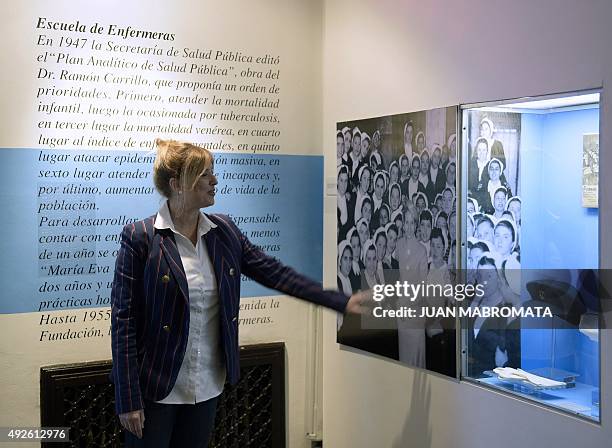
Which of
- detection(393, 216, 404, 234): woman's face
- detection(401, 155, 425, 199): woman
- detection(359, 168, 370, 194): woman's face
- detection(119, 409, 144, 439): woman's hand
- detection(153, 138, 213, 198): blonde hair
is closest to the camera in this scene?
detection(119, 409, 144, 439): woman's hand

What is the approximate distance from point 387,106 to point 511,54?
86cm

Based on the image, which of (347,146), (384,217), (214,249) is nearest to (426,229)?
(384,217)

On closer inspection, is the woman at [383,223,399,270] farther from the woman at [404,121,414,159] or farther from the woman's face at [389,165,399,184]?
the woman at [404,121,414,159]

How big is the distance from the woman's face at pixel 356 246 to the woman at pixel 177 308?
40.9 inches

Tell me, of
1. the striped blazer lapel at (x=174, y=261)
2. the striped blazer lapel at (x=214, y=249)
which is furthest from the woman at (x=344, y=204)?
the striped blazer lapel at (x=174, y=261)

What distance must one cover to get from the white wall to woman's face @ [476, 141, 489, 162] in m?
0.19

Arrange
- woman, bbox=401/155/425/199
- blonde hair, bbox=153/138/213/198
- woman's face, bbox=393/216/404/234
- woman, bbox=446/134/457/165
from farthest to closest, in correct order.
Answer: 1. woman's face, bbox=393/216/404/234
2. woman, bbox=401/155/425/199
3. woman, bbox=446/134/457/165
4. blonde hair, bbox=153/138/213/198

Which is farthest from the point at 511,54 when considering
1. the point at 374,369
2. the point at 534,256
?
the point at 374,369

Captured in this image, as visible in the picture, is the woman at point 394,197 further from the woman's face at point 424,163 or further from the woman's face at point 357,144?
the woman's face at point 357,144

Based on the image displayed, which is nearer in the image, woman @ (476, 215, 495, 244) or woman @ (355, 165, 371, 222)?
woman @ (476, 215, 495, 244)

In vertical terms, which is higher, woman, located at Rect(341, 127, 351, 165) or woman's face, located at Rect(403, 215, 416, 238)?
woman, located at Rect(341, 127, 351, 165)

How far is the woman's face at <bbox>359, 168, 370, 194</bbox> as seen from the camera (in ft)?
13.4

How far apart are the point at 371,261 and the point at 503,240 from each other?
2.86 ft

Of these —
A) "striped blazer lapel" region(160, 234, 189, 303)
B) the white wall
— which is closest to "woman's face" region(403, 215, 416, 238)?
the white wall
